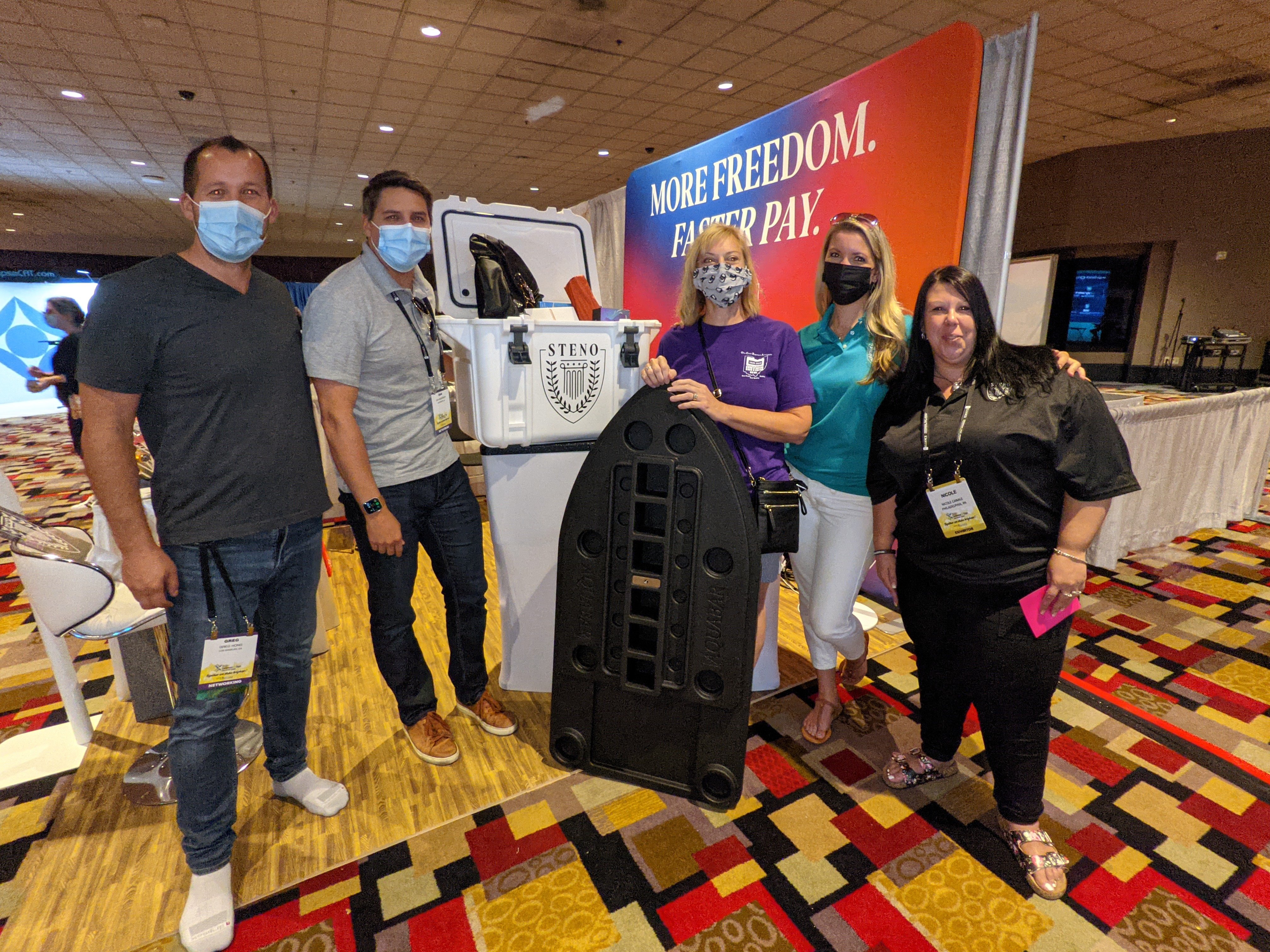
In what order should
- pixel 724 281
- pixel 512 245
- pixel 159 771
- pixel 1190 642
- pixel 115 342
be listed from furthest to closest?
pixel 1190 642, pixel 512 245, pixel 159 771, pixel 724 281, pixel 115 342

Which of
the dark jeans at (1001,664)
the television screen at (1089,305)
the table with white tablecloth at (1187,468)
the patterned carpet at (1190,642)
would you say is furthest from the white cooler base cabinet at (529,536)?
the television screen at (1089,305)

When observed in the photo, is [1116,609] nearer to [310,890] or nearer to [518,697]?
[518,697]

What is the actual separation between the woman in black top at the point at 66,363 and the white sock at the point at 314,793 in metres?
2.73

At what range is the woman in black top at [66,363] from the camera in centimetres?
353

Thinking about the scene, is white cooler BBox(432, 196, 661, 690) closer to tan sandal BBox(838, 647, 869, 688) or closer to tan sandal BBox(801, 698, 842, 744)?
tan sandal BBox(801, 698, 842, 744)

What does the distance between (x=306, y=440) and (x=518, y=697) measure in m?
1.22

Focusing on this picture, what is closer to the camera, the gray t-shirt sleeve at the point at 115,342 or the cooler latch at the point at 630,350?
the gray t-shirt sleeve at the point at 115,342

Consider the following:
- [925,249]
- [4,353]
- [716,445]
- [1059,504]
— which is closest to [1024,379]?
[1059,504]

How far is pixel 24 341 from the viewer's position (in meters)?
11.1

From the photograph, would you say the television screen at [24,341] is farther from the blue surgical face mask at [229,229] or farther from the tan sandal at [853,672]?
the tan sandal at [853,672]

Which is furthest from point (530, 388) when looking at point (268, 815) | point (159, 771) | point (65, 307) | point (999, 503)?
point (65, 307)

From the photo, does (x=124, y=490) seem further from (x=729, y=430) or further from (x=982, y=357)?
(x=982, y=357)

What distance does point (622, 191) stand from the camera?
625cm

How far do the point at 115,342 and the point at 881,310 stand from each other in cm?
173
